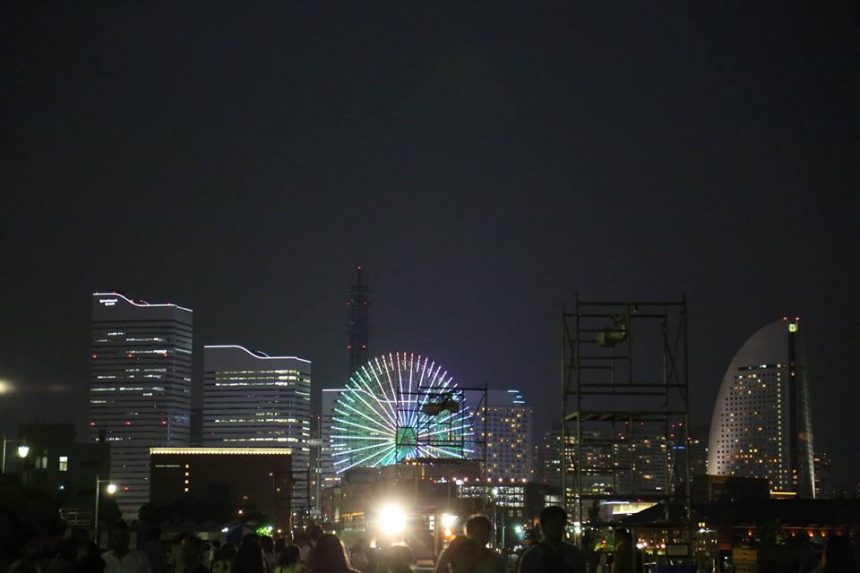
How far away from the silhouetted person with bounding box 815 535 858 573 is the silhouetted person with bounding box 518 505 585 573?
→ 2.07 meters

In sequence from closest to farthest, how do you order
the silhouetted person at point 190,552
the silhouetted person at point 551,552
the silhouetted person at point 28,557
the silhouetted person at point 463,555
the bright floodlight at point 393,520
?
the silhouetted person at point 551,552, the silhouetted person at point 463,555, the silhouetted person at point 28,557, the silhouetted person at point 190,552, the bright floodlight at point 393,520

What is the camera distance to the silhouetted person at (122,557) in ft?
48.9

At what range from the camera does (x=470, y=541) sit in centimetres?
1146

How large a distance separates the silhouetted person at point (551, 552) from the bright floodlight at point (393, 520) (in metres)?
20.3

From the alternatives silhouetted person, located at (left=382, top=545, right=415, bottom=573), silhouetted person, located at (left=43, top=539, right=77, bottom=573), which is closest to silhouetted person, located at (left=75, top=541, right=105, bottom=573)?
silhouetted person, located at (left=43, top=539, right=77, bottom=573)

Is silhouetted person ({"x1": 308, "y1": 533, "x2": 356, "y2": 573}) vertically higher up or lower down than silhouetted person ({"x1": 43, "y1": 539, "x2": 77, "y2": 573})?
higher up

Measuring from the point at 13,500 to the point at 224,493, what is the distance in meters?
121

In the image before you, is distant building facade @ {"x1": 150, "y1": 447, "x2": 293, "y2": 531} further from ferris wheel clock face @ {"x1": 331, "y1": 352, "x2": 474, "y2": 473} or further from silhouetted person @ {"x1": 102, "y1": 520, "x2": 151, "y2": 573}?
silhouetted person @ {"x1": 102, "y1": 520, "x2": 151, "y2": 573}

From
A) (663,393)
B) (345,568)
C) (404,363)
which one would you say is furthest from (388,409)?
(345,568)

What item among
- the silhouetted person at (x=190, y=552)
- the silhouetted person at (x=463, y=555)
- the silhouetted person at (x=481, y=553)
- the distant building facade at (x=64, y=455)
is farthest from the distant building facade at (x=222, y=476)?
the silhouetted person at (x=463, y=555)

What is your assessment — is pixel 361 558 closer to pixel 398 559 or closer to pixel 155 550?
pixel 155 550

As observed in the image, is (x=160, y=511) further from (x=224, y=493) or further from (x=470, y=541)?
(x=470, y=541)

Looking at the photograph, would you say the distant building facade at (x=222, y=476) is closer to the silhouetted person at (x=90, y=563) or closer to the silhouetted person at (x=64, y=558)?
the silhouetted person at (x=64, y=558)

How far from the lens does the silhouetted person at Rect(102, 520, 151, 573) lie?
14898mm
